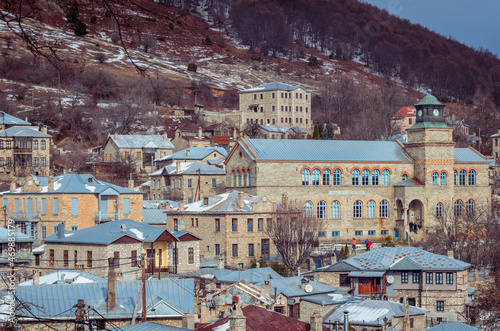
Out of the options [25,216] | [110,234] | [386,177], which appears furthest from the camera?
[386,177]

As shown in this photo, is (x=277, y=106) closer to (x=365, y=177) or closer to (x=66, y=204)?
(x=365, y=177)

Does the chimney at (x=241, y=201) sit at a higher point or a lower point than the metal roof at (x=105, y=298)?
higher

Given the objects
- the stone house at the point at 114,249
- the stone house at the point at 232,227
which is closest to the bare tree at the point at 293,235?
the stone house at the point at 232,227

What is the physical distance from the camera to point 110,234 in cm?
4747

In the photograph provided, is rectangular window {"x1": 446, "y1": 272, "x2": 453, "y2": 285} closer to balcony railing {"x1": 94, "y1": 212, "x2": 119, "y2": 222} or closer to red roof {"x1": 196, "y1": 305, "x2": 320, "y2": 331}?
red roof {"x1": 196, "y1": 305, "x2": 320, "y2": 331}

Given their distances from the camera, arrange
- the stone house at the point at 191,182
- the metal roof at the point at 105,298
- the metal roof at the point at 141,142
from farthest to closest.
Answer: the metal roof at the point at 141,142 < the stone house at the point at 191,182 < the metal roof at the point at 105,298

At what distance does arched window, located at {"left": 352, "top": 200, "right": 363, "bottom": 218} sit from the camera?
7019 cm

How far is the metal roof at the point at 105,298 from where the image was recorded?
3212cm

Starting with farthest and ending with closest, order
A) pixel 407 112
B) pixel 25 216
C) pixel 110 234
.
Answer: pixel 407 112 < pixel 25 216 < pixel 110 234

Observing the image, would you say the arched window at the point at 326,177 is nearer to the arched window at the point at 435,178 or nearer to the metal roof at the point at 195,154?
the arched window at the point at 435,178

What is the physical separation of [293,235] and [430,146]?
18975 mm

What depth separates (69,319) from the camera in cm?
3023

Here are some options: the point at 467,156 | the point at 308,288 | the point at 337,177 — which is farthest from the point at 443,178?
the point at 308,288

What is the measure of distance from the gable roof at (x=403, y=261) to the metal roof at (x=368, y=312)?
746cm
